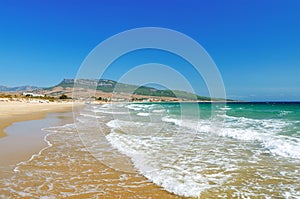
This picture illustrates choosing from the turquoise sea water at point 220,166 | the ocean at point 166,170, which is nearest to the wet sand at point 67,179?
the ocean at point 166,170

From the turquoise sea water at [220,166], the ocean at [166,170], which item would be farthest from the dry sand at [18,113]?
the turquoise sea water at [220,166]

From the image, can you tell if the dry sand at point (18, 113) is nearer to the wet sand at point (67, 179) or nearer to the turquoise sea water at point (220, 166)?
the wet sand at point (67, 179)

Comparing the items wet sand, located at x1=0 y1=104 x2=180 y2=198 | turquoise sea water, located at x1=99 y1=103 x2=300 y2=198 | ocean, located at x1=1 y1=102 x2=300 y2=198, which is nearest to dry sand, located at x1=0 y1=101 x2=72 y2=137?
wet sand, located at x1=0 y1=104 x2=180 y2=198

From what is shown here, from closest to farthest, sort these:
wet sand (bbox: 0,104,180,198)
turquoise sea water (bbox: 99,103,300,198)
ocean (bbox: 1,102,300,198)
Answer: wet sand (bbox: 0,104,180,198) → ocean (bbox: 1,102,300,198) → turquoise sea water (bbox: 99,103,300,198)

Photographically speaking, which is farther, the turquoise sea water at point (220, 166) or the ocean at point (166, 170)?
the turquoise sea water at point (220, 166)

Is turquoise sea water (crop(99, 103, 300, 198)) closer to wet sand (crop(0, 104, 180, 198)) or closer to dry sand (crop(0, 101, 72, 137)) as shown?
wet sand (crop(0, 104, 180, 198))

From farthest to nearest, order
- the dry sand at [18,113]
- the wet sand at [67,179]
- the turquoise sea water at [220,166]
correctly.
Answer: the dry sand at [18,113] → the turquoise sea water at [220,166] → the wet sand at [67,179]

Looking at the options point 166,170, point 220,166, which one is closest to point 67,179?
point 166,170

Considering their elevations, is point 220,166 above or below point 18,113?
below

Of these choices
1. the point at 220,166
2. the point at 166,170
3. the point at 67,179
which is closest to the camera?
the point at 67,179

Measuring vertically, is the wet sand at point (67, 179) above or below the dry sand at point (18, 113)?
below

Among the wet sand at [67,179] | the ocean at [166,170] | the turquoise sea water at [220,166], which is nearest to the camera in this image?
the wet sand at [67,179]

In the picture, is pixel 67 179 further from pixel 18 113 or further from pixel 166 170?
pixel 18 113

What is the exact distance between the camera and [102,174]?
6305 millimetres
